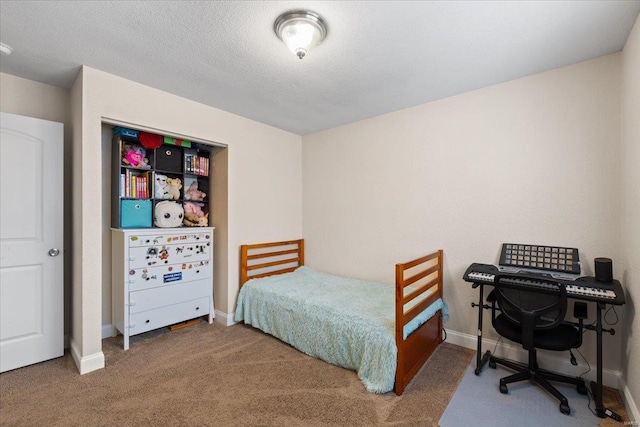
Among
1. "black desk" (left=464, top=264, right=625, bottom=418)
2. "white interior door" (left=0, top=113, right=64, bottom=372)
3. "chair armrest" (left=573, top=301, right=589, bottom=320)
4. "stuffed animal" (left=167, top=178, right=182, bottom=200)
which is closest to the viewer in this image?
"black desk" (left=464, top=264, right=625, bottom=418)

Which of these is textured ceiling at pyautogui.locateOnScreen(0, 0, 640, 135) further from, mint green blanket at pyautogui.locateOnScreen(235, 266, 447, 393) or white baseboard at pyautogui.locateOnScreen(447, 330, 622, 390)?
white baseboard at pyautogui.locateOnScreen(447, 330, 622, 390)

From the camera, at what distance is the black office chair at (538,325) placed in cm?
182

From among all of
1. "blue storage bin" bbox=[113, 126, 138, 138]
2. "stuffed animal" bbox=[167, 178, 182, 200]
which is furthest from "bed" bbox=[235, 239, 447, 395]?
"blue storage bin" bbox=[113, 126, 138, 138]

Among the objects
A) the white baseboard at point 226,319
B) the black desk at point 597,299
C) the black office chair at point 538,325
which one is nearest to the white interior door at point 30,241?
the white baseboard at point 226,319

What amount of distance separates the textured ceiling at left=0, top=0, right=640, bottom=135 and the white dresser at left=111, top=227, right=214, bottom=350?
55.8 inches

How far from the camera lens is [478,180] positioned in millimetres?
2609

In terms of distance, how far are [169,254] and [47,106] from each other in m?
1.66

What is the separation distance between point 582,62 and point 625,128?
61 cm

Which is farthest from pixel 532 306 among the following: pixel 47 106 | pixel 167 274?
pixel 47 106

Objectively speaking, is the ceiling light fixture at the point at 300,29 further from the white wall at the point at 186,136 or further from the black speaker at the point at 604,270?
the black speaker at the point at 604,270

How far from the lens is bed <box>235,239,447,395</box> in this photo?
2.02 metres

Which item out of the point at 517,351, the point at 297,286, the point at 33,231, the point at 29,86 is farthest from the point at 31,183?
the point at 517,351

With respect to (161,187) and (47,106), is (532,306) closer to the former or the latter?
(161,187)

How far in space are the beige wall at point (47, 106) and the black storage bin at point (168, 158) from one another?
708mm
